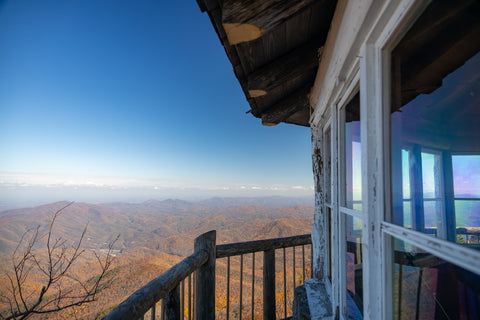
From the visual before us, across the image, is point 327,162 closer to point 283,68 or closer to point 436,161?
point 283,68

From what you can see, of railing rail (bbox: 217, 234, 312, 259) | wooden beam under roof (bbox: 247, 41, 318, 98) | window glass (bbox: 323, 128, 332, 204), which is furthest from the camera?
railing rail (bbox: 217, 234, 312, 259)

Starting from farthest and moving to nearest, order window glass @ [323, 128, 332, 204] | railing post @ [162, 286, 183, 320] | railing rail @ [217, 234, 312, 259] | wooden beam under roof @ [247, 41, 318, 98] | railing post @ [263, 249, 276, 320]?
railing post @ [263, 249, 276, 320] → railing rail @ [217, 234, 312, 259] → window glass @ [323, 128, 332, 204] → wooden beam under roof @ [247, 41, 318, 98] → railing post @ [162, 286, 183, 320]

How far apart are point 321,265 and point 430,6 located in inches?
75.3

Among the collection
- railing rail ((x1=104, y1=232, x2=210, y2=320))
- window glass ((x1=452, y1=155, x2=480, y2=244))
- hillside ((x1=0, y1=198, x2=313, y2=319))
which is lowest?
hillside ((x1=0, y1=198, x2=313, y2=319))

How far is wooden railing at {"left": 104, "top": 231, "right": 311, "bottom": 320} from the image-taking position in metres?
0.81

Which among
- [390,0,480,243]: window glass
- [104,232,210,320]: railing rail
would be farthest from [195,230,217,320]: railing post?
[390,0,480,243]: window glass

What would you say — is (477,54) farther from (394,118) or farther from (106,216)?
(106,216)

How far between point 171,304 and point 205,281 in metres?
0.52

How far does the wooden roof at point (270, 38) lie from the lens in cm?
92

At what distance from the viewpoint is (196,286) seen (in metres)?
1.63

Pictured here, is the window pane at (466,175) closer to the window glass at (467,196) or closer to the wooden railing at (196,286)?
the window glass at (467,196)

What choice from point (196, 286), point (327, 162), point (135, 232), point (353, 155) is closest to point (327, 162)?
point (327, 162)

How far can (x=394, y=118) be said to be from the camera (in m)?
0.63

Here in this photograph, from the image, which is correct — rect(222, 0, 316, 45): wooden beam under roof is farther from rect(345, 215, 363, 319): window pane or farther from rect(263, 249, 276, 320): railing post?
rect(263, 249, 276, 320): railing post
